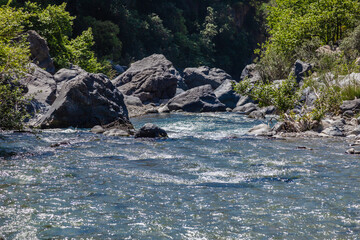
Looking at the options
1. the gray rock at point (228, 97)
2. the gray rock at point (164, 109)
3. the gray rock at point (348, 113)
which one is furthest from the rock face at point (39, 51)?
the gray rock at point (348, 113)

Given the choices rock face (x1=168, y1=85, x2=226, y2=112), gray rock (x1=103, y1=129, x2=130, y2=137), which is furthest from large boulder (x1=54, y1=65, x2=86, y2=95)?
gray rock (x1=103, y1=129, x2=130, y2=137)

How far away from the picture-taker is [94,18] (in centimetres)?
4341

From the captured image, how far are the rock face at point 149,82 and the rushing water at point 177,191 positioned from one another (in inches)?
700

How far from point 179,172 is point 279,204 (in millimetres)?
3109

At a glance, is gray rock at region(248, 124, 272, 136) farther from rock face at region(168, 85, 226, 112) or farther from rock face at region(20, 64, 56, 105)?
rock face at region(168, 85, 226, 112)

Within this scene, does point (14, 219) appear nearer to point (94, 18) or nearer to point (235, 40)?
point (94, 18)

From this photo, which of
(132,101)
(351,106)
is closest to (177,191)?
(351,106)

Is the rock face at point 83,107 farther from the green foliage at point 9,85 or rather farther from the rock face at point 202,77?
the rock face at point 202,77

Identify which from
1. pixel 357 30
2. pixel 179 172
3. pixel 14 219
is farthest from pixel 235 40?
pixel 14 219

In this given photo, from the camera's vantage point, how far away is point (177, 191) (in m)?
8.15

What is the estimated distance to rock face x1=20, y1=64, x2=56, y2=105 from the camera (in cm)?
2055

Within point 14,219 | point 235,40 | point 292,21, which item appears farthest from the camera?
point 235,40

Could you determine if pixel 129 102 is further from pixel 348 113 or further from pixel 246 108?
pixel 348 113

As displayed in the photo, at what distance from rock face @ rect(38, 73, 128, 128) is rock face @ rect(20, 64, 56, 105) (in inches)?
77.2
